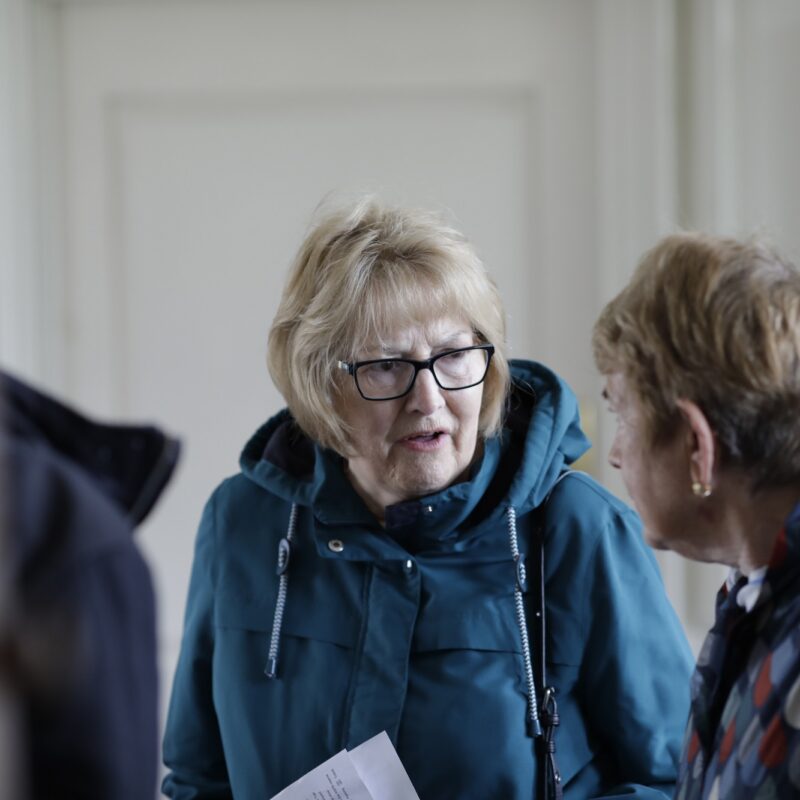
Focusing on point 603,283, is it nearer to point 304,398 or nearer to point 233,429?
point 233,429

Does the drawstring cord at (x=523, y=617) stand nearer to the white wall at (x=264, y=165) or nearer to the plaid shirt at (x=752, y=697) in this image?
the plaid shirt at (x=752, y=697)

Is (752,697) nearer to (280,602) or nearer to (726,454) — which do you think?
(726,454)

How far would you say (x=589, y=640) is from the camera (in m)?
1.32

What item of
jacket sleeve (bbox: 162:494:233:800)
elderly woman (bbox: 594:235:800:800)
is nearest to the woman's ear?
elderly woman (bbox: 594:235:800:800)

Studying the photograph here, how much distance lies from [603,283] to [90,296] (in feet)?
3.71

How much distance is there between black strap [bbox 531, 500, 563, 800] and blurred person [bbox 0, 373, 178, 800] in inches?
30.0

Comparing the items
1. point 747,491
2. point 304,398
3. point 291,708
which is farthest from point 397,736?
point 747,491

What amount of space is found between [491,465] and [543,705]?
30 centimetres

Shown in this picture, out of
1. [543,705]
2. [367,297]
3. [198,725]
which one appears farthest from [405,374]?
[198,725]

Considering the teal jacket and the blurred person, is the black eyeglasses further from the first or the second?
the blurred person

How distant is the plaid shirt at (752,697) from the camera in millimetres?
832

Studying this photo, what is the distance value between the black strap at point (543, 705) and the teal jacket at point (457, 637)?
14 mm

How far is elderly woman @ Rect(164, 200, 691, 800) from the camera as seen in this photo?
1.30 m

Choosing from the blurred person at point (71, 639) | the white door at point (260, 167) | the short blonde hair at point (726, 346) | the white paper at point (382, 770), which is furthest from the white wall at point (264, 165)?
the blurred person at point (71, 639)
